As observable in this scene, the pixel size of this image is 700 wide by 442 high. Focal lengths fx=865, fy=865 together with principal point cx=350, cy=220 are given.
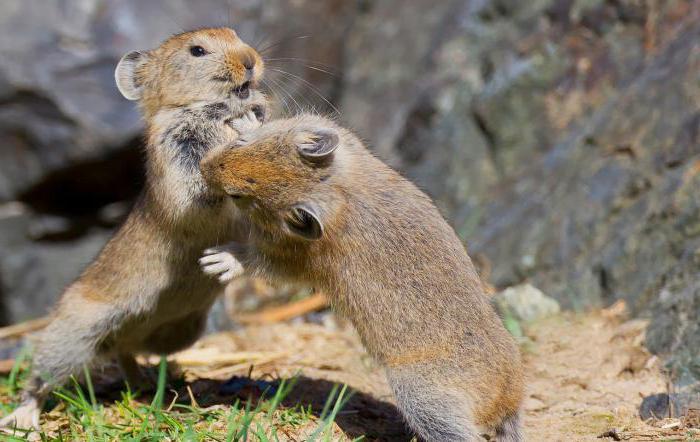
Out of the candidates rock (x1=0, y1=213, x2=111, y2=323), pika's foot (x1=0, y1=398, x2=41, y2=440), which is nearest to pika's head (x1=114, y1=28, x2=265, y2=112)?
pika's foot (x1=0, y1=398, x2=41, y2=440)

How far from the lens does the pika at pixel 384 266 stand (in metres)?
5.69

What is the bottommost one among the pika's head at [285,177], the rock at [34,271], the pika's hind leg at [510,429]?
the rock at [34,271]

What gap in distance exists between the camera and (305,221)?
233 inches

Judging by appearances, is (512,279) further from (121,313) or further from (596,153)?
(121,313)

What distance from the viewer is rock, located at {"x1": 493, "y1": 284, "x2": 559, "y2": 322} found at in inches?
326

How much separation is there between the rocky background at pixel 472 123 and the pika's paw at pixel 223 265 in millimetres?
2177

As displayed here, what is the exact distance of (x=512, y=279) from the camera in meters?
8.85

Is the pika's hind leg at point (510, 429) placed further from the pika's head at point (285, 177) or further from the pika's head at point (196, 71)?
the pika's head at point (196, 71)

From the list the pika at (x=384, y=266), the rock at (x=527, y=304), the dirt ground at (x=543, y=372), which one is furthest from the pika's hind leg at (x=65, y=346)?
the rock at (x=527, y=304)

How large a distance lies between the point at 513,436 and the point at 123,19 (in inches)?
320

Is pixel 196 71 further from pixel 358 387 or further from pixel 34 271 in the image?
pixel 34 271

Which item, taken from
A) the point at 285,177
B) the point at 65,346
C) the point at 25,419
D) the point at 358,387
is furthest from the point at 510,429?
the point at 25,419

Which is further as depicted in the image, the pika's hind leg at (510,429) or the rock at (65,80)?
the rock at (65,80)

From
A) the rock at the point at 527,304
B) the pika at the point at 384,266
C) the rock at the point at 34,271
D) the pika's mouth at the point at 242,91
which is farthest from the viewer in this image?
the rock at the point at 34,271
